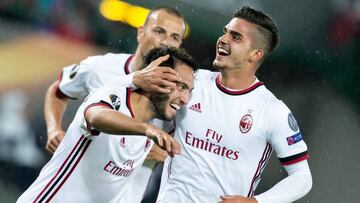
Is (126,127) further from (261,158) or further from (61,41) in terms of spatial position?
(61,41)

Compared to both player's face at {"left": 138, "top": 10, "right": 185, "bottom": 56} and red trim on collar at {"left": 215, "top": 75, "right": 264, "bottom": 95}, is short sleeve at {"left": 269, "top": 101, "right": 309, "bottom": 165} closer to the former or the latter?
red trim on collar at {"left": 215, "top": 75, "right": 264, "bottom": 95}

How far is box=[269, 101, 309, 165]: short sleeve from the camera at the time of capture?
2221 mm

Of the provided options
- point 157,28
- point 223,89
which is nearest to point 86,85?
point 157,28

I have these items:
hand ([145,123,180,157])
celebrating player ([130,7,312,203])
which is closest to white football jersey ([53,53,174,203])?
celebrating player ([130,7,312,203])

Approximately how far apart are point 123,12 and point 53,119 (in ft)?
4.22

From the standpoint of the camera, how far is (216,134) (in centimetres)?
226

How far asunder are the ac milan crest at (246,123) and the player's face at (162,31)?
0.66 m

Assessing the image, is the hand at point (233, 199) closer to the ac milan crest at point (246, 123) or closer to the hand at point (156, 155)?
the ac milan crest at point (246, 123)

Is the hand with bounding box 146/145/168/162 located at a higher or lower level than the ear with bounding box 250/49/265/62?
lower

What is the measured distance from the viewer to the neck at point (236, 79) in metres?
2.30

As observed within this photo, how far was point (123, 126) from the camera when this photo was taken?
5.48 ft

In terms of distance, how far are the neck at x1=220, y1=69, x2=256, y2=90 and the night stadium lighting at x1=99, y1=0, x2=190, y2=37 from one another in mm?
1567

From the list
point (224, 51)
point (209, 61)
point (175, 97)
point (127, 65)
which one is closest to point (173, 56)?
point (175, 97)

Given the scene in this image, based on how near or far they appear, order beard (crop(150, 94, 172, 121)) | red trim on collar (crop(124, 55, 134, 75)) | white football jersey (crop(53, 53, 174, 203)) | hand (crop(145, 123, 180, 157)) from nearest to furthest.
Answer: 1. hand (crop(145, 123, 180, 157))
2. beard (crop(150, 94, 172, 121))
3. white football jersey (crop(53, 53, 174, 203))
4. red trim on collar (crop(124, 55, 134, 75))
